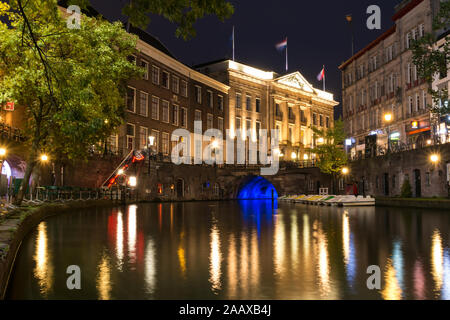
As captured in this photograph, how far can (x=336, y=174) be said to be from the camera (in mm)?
55156

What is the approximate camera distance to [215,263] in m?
9.19

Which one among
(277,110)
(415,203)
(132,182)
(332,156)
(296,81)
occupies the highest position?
(296,81)

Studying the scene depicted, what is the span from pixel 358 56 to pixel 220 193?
2873 centimetres

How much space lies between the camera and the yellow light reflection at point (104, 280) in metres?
6.68

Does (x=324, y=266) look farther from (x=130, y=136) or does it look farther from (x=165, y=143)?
(x=165, y=143)

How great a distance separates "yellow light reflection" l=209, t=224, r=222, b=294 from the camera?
7.26 m

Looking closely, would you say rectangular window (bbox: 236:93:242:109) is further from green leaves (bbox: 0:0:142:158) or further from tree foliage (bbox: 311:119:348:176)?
green leaves (bbox: 0:0:142:158)

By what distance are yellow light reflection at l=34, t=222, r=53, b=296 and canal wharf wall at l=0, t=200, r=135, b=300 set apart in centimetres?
50

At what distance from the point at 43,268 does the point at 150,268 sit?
7.24ft

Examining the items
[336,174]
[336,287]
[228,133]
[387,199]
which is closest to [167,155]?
[228,133]

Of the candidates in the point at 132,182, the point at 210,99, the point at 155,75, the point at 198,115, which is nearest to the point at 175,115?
the point at 198,115

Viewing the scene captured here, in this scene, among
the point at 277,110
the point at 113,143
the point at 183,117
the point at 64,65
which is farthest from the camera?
the point at 277,110
